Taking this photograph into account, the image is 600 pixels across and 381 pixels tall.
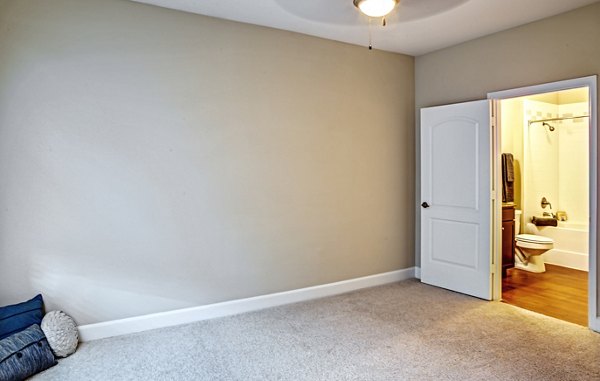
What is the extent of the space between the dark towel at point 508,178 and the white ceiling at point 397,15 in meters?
2.02

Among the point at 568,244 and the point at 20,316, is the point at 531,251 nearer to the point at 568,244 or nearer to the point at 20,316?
the point at 568,244

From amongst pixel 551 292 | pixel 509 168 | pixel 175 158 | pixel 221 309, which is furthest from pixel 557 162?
pixel 175 158

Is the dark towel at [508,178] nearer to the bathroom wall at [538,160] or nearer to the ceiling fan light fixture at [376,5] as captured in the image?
the bathroom wall at [538,160]

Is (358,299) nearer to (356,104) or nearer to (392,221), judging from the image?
(392,221)

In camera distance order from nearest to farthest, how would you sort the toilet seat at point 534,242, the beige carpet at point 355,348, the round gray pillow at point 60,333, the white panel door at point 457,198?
1. the beige carpet at point 355,348
2. the round gray pillow at point 60,333
3. the white panel door at point 457,198
4. the toilet seat at point 534,242

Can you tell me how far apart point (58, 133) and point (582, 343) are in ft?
14.5

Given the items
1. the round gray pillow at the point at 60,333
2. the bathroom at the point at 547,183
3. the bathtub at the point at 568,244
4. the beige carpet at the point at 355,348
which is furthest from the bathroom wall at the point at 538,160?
the round gray pillow at the point at 60,333

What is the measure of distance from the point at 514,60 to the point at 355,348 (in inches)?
124

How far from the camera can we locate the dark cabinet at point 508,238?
490 centimetres

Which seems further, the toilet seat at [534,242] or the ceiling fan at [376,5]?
the toilet seat at [534,242]

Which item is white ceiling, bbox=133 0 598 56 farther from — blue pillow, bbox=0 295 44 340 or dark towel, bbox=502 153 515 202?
blue pillow, bbox=0 295 44 340

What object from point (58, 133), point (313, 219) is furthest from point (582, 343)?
point (58, 133)

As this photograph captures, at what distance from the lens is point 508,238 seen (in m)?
4.98

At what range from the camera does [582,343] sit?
306cm
